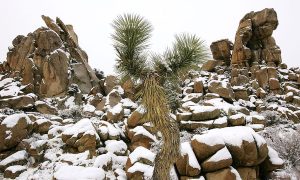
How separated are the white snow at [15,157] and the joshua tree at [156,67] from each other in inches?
311

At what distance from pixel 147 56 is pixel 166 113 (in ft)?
5.12

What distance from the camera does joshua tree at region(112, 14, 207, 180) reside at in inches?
203

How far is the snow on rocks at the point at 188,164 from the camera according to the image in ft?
21.3

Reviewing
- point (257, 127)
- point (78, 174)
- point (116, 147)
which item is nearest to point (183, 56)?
point (78, 174)

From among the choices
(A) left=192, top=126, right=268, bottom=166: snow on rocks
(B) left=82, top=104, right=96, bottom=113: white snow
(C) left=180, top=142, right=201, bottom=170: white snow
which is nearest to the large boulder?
(B) left=82, top=104, right=96, bottom=113: white snow

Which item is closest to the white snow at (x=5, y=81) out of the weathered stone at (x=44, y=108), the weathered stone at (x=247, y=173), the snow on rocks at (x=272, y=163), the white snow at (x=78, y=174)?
the weathered stone at (x=44, y=108)

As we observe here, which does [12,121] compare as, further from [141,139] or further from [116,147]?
[141,139]

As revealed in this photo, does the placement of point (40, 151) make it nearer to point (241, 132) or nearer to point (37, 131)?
point (37, 131)

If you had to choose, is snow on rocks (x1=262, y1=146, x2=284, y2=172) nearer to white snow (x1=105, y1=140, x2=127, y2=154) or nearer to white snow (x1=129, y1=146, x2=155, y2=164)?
white snow (x1=129, y1=146, x2=155, y2=164)

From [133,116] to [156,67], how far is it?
7.32 m

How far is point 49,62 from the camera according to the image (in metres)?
21.0

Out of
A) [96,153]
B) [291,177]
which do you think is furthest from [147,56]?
[96,153]

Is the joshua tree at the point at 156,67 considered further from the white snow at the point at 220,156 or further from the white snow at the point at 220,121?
the white snow at the point at 220,121

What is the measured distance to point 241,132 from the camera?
708cm
